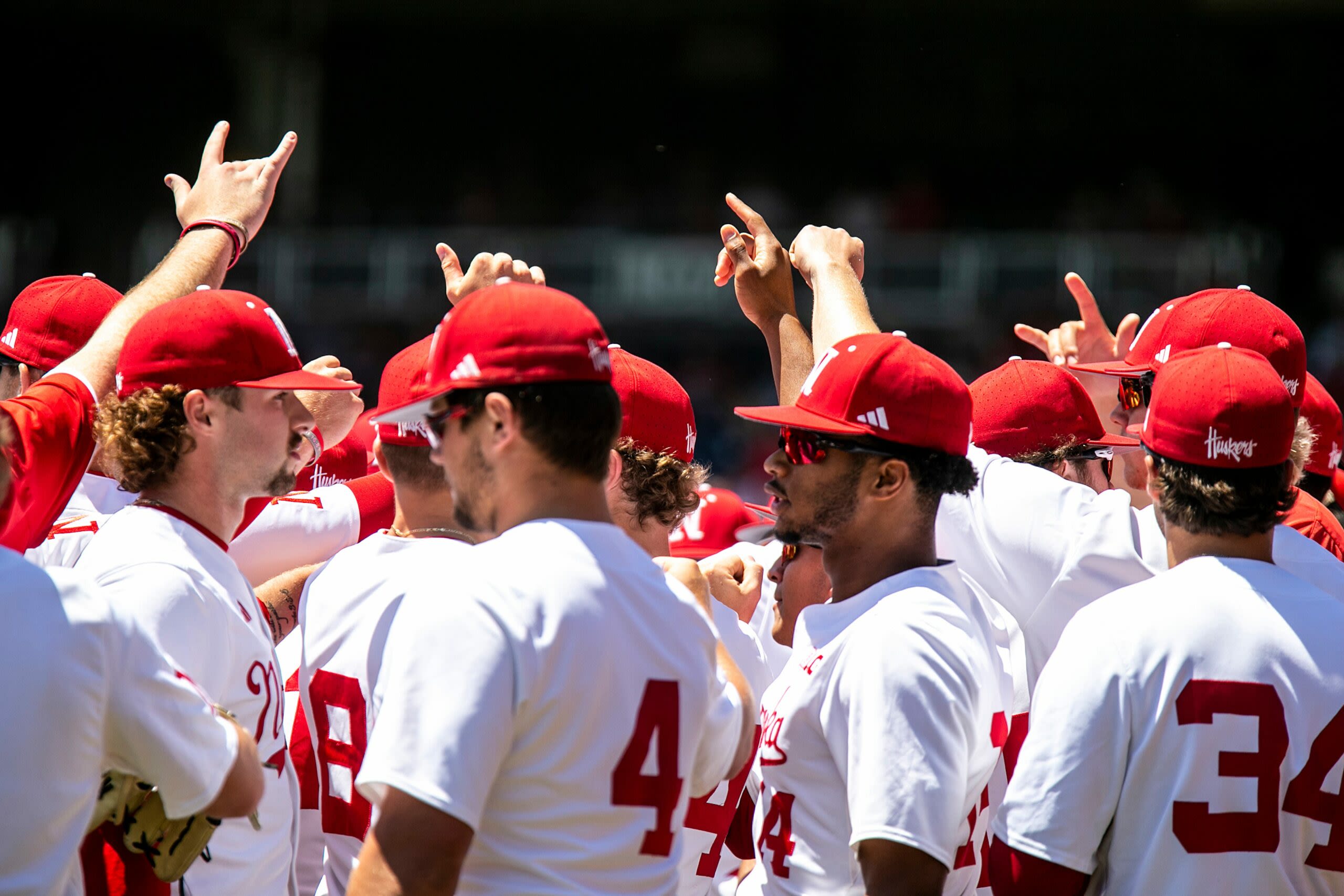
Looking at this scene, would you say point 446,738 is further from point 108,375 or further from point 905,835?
point 108,375

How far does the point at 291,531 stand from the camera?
3.38 metres

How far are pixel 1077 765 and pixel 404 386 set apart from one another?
155 centimetres

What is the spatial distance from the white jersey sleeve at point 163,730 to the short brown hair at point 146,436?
733mm

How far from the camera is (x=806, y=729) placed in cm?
219

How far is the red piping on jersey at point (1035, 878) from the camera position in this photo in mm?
2135

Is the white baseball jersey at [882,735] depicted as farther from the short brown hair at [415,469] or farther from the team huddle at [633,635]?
the short brown hair at [415,469]

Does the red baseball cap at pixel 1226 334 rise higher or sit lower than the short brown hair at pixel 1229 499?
higher

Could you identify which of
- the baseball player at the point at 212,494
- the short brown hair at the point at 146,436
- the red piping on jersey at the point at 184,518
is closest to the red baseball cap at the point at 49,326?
the baseball player at the point at 212,494

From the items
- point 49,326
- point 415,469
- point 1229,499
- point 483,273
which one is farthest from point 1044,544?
point 49,326

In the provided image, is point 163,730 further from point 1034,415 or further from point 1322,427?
point 1322,427

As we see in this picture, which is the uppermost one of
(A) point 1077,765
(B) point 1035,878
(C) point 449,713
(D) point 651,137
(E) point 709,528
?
(D) point 651,137

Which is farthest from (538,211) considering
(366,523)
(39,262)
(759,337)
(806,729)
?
(806,729)

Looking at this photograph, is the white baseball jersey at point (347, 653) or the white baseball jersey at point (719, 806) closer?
the white baseball jersey at point (347, 653)

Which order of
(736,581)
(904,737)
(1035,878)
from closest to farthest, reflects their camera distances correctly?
(904,737), (1035,878), (736,581)
